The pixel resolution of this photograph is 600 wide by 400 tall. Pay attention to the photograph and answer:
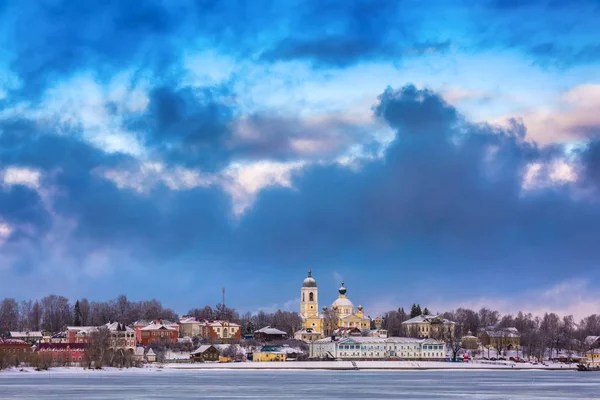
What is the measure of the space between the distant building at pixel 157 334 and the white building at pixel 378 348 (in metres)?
25.5

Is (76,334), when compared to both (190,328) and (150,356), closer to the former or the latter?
(190,328)

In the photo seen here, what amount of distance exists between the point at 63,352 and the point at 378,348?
55.4 meters

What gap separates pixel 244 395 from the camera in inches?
2469

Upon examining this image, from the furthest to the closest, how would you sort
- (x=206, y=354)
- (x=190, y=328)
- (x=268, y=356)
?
1. (x=190, y=328)
2. (x=268, y=356)
3. (x=206, y=354)

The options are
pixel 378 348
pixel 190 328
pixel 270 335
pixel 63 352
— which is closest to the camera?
pixel 63 352

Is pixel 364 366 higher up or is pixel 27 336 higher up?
pixel 27 336

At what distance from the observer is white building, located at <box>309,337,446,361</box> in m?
169

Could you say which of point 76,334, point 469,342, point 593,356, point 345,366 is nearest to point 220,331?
point 76,334

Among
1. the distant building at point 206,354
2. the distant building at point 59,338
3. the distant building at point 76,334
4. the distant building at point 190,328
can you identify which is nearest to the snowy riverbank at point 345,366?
the distant building at point 206,354

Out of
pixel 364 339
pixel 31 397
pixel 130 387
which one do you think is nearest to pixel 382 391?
pixel 130 387

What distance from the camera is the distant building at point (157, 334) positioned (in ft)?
579

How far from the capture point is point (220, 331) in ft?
627

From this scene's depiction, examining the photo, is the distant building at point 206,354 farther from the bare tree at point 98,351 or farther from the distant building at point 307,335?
the distant building at point 307,335

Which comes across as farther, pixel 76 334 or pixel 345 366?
pixel 76 334
